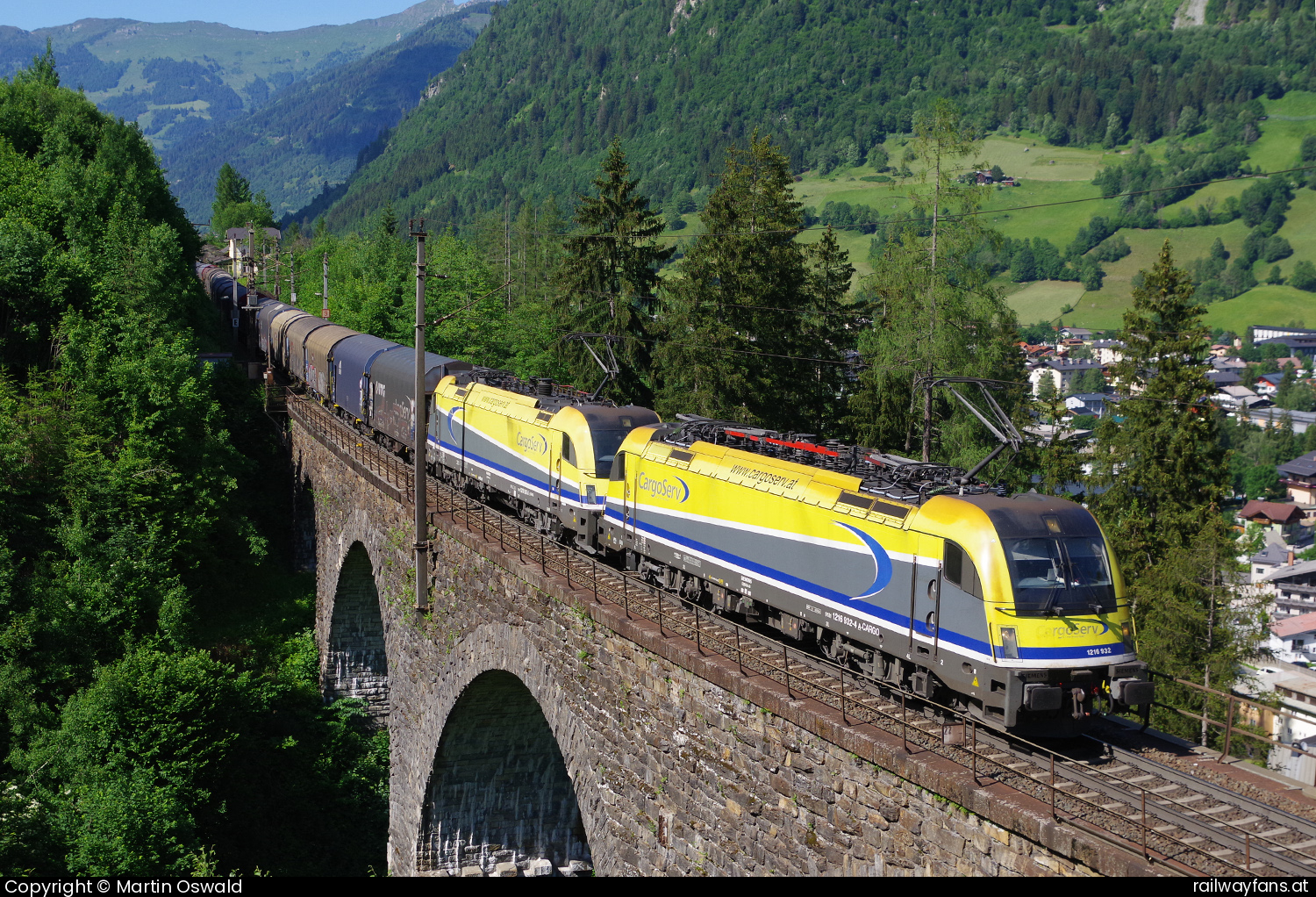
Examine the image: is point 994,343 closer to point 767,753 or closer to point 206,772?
point 767,753

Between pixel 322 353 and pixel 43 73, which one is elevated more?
pixel 43 73

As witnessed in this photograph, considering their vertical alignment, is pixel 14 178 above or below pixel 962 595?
above

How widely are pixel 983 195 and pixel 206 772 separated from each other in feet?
106

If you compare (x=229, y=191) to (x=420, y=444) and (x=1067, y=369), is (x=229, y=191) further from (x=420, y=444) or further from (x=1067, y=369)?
(x=420, y=444)

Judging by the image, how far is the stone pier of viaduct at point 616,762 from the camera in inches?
479

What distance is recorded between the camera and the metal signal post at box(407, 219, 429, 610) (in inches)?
955

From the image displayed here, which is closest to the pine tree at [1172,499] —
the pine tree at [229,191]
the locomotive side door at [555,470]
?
the locomotive side door at [555,470]

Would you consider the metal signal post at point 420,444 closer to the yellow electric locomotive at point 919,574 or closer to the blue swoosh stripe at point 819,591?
A: the blue swoosh stripe at point 819,591

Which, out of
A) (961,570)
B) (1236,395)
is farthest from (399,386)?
(1236,395)

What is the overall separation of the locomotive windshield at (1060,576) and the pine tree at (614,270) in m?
35.9

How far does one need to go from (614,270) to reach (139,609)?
86.8 feet

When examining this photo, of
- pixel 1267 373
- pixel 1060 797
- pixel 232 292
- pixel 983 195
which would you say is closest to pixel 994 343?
pixel 983 195

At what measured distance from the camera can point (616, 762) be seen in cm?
1806

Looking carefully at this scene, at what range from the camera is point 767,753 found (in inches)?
575
